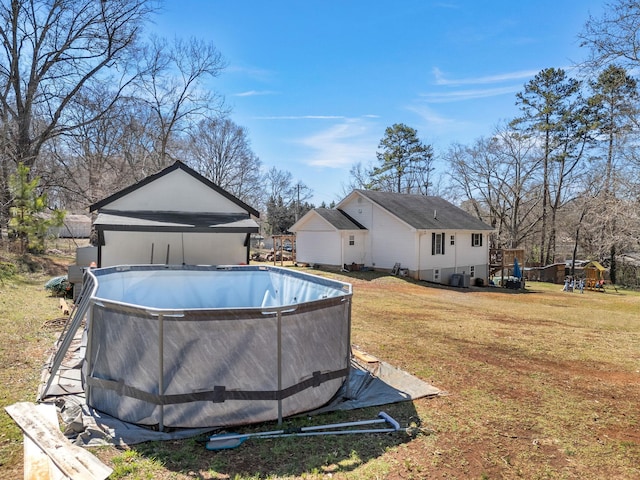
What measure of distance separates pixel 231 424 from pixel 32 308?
27.6 feet

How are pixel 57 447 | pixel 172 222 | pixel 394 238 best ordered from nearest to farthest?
pixel 57 447 → pixel 172 222 → pixel 394 238

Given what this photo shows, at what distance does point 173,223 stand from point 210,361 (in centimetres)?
872

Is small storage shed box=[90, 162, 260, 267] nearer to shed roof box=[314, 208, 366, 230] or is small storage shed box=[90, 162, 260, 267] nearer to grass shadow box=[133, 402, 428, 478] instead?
grass shadow box=[133, 402, 428, 478]

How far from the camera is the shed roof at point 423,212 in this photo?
22.9 meters

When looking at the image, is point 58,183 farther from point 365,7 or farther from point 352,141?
point 352,141

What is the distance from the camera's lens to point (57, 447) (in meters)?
3.44

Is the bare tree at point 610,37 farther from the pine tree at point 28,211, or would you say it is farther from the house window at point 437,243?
the pine tree at point 28,211

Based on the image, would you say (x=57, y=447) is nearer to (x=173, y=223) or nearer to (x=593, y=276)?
(x=173, y=223)

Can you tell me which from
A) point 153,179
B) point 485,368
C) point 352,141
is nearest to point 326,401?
point 485,368

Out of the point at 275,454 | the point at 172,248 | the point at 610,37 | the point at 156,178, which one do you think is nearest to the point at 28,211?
the point at 156,178

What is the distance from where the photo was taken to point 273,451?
365 centimetres

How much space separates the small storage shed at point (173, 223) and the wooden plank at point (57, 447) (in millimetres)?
7664

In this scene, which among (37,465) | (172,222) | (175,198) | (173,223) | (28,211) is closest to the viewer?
(37,465)

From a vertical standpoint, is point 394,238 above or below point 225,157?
below
